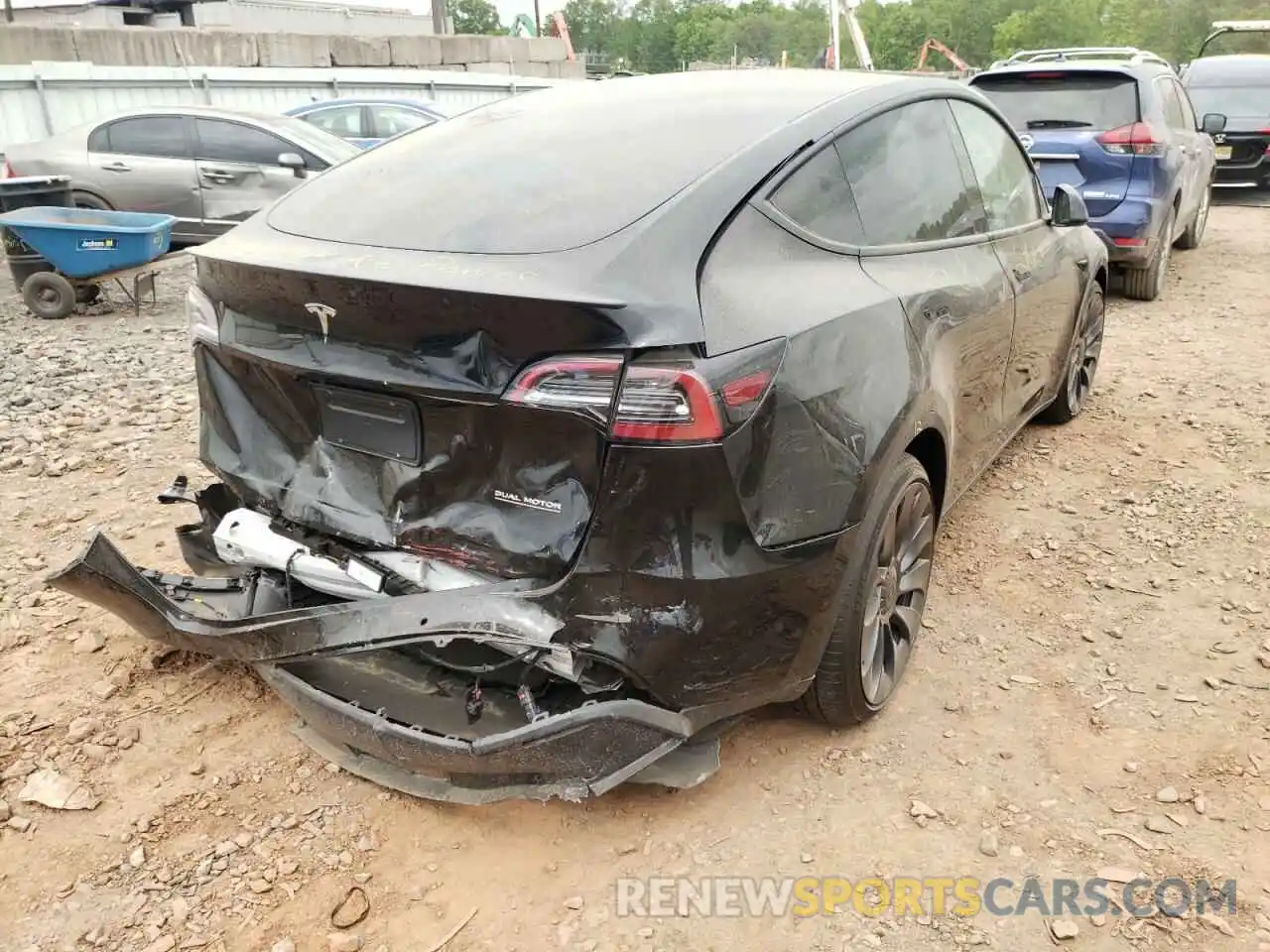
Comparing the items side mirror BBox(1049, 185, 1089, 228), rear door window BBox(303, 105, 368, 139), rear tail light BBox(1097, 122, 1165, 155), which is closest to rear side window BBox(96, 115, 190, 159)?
rear door window BBox(303, 105, 368, 139)

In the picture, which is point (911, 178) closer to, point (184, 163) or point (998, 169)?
point (998, 169)

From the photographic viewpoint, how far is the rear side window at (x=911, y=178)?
2.82 meters

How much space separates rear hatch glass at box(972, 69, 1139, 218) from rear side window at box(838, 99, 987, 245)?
4.27m

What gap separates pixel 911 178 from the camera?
121 inches

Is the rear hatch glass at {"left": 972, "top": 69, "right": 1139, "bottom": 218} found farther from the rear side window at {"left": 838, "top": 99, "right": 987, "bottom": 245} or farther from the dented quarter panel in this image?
the dented quarter panel

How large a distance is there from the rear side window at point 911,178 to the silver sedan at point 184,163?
725 cm

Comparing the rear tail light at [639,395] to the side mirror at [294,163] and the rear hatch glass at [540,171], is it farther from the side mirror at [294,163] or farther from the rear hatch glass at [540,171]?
the side mirror at [294,163]

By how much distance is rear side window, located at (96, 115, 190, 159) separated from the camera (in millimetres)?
9398

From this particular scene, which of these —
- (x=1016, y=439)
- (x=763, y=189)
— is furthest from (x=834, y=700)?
(x=1016, y=439)

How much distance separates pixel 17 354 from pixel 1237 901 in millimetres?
7248

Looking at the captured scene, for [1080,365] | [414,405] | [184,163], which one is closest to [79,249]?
[184,163]

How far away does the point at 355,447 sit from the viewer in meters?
2.36

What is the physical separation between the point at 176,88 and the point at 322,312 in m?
16.7

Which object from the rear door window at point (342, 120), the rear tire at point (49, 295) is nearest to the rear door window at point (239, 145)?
the rear tire at point (49, 295)
